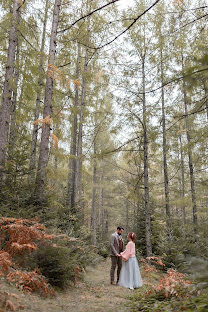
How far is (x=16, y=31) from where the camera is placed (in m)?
9.20

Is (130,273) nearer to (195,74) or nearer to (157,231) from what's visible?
(157,231)

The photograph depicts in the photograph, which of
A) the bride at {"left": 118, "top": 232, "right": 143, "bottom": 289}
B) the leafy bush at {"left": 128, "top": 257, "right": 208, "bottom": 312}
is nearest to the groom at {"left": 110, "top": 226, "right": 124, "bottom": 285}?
the bride at {"left": 118, "top": 232, "right": 143, "bottom": 289}

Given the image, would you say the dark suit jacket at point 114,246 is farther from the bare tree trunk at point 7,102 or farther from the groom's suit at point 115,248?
the bare tree trunk at point 7,102

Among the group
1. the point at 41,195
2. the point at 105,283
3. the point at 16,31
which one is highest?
the point at 16,31

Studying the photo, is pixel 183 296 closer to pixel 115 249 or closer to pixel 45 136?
pixel 115 249

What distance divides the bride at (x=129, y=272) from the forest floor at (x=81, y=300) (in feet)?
0.86

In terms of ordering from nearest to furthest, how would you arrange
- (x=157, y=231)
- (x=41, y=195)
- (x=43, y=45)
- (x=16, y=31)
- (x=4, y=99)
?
(x=41, y=195)
(x=4, y=99)
(x=16, y=31)
(x=157, y=231)
(x=43, y=45)

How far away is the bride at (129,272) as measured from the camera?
653 centimetres

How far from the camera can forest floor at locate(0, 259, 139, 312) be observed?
11.7 ft

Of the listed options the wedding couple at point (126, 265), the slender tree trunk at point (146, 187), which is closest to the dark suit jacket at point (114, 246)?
the wedding couple at point (126, 265)

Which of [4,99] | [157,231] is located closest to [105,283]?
[157,231]

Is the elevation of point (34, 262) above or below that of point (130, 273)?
above

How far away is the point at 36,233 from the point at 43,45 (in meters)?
13.0

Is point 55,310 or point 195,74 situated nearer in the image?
point 195,74
